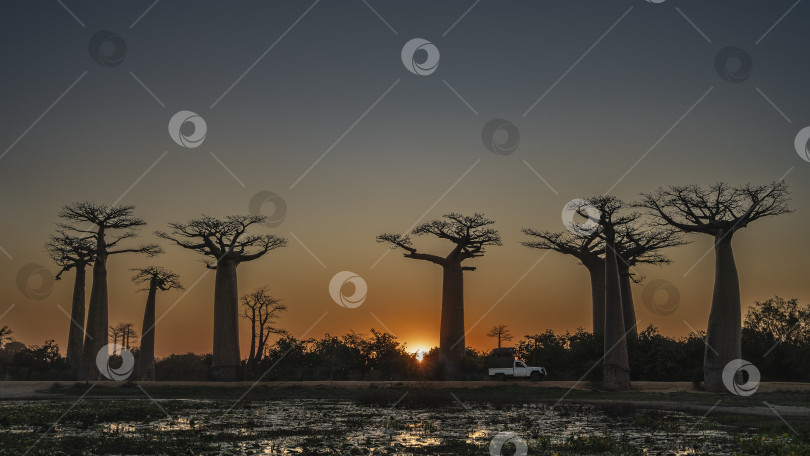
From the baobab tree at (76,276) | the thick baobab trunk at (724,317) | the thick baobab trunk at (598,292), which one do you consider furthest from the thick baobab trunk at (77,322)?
the thick baobab trunk at (724,317)

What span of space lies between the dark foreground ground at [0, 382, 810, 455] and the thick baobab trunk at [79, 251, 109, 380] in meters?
9.56

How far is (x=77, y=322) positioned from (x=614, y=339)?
110ft

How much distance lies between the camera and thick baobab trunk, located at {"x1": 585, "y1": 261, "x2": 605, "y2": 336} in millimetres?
46062

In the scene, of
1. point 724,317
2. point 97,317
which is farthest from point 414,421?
point 97,317

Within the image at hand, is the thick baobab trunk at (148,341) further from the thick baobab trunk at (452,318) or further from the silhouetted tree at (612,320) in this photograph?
the silhouetted tree at (612,320)

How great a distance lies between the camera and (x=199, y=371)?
195ft

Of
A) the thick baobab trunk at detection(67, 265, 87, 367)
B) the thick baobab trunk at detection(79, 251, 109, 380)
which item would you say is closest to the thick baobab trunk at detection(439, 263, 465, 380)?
the thick baobab trunk at detection(79, 251, 109, 380)

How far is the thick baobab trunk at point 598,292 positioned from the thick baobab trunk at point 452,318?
8215 mm

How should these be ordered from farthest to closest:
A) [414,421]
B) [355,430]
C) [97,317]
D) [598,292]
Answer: [598,292], [97,317], [414,421], [355,430]

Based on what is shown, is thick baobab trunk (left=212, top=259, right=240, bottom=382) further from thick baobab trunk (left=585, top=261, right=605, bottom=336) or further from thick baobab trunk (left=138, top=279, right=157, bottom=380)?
thick baobab trunk (left=585, top=261, right=605, bottom=336)

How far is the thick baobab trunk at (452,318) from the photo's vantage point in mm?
45656

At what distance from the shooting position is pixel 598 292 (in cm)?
4694

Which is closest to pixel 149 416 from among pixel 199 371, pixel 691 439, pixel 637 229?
pixel 691 439

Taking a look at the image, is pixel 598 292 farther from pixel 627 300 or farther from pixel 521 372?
pixel 521 372
